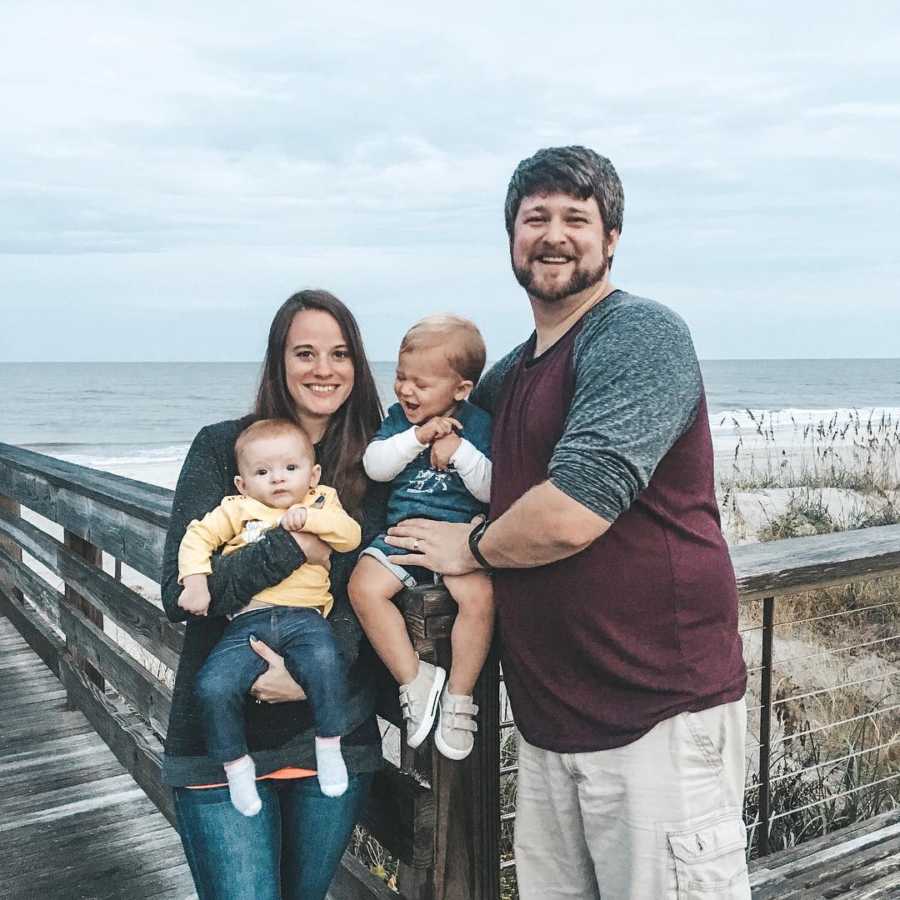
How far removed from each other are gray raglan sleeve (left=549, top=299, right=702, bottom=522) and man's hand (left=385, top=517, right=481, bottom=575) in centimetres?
31

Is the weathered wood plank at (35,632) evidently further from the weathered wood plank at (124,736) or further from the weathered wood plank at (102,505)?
the weathered wood plank at (102,505)

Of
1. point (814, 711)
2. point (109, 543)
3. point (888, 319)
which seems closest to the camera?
point (109, 543)

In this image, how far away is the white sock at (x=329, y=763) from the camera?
1.92 meters

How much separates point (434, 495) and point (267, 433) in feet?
1.31

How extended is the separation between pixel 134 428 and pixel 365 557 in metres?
38.8

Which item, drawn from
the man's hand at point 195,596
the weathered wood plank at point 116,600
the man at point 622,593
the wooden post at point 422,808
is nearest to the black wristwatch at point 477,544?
the man at point 622,593

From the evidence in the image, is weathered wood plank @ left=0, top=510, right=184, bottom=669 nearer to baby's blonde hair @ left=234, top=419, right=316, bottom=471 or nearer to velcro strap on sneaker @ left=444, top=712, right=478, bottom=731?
baby's blonde hair @ left=234, top=419, right=316, bottom=471

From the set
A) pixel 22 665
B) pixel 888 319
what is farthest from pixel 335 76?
pixel 888 319

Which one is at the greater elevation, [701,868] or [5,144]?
[5,144]

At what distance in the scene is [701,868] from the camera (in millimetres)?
1650

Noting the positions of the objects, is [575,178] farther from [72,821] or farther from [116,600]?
[72,821]

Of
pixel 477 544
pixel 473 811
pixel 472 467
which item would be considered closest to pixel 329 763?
pixel 473 811

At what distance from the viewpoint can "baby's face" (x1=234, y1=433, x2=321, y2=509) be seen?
2.04 metres

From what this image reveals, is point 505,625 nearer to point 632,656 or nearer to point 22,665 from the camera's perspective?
point 632,656
